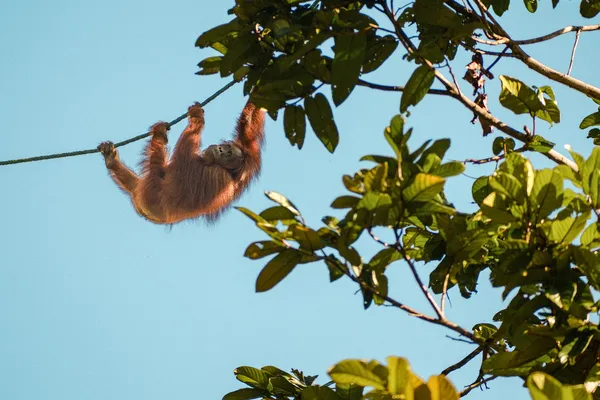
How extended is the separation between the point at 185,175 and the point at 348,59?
409 centimetres

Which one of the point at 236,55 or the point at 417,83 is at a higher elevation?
the point at 236,55

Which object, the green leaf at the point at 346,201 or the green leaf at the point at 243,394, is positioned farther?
the green leaf at the point at 243,394

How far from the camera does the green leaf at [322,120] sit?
133 inches

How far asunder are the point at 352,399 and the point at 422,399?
3.36 ft

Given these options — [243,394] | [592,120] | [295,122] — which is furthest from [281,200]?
[592,120]

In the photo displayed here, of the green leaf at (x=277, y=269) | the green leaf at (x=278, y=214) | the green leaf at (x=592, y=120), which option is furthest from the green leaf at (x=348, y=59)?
the green leaf at (x=592, y=120)

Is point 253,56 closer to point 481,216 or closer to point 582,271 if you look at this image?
point 481,216

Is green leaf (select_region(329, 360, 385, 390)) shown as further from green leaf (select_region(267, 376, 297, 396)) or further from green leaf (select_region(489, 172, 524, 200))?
A: green leaf (select_region(267, 376, 297, 396))

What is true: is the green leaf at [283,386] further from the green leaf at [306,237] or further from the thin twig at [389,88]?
the thin twig at [389,88]

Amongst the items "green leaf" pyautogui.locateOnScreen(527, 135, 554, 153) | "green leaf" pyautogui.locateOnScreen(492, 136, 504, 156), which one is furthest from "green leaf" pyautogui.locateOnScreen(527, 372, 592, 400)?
"green leaf" pyautogui.locateOnScreen(492, 136, 504, 156)

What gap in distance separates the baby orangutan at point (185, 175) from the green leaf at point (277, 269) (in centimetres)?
419

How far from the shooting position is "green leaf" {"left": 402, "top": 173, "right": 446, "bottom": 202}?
2588 mm

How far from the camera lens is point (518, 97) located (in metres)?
3.71

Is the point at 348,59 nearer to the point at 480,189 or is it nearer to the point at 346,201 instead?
the point at 346,201
